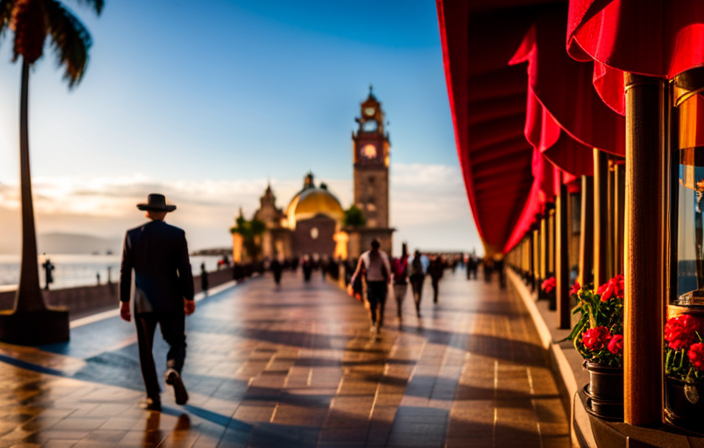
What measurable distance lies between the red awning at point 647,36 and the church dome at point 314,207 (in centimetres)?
11999

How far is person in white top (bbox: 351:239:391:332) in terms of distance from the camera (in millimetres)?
11070

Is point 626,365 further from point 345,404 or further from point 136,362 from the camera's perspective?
point 136,362

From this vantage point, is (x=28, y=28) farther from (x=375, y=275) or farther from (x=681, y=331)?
(x=681, y=331)

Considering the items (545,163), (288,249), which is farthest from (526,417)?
(288,249)

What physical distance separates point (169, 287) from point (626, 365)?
364 centimetres

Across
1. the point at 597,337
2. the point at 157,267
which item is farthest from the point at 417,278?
the point at 597,337

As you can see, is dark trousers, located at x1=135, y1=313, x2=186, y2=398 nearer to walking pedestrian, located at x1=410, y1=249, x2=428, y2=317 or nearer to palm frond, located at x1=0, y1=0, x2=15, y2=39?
palm frond, located at x1=0, y1=0, x2=15, y2=39

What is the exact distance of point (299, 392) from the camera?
650 centimetres

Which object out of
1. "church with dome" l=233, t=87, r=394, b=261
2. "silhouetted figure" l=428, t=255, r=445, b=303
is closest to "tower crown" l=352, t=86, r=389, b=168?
"church with dome" l=233, t=87, r=394, b=261

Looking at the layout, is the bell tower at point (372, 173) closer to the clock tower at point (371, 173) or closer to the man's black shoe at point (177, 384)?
the clock tower at point (371, 173)

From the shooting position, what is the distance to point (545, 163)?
402 inches

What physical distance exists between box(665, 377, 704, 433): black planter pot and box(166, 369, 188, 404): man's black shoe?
3639mm

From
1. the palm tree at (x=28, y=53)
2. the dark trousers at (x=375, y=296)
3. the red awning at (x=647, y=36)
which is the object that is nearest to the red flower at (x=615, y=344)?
the red awning at (x=647, y=36)

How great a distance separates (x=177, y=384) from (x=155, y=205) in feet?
4.76
